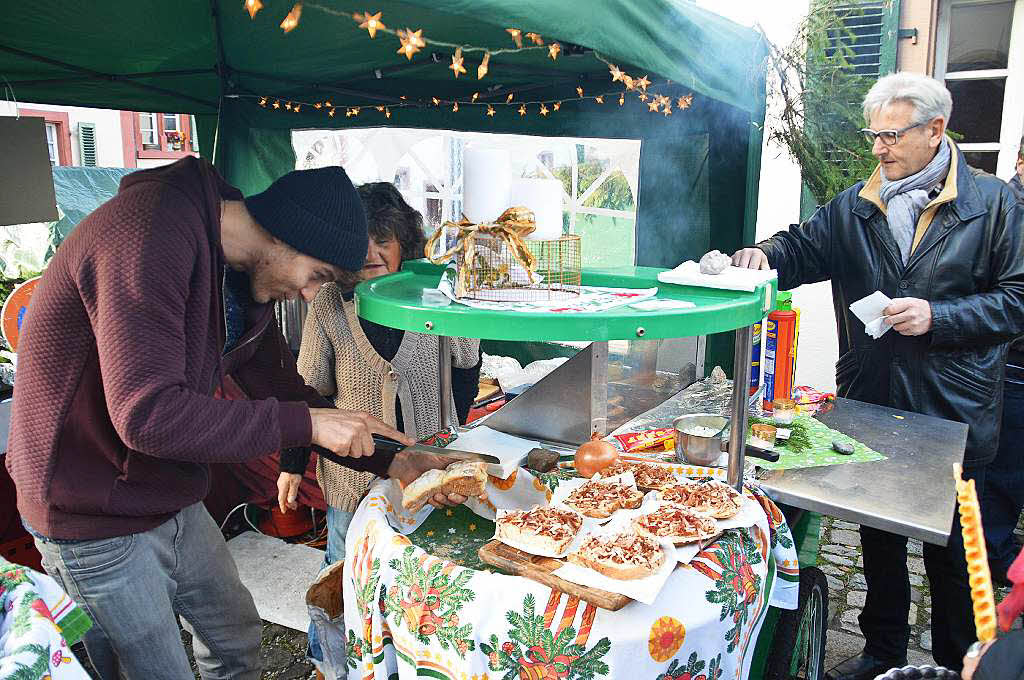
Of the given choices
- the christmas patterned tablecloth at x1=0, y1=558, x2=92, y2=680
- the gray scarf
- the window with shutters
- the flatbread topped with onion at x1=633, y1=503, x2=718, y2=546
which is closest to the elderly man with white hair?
the gray scarf

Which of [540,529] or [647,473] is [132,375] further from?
[647,473]

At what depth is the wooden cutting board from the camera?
55.9 inches

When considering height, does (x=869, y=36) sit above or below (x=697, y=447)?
above

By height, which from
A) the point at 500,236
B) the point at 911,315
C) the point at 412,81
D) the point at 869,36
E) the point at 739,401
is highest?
the point at 869,36

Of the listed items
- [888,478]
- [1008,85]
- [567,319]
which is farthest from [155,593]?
[1008,85]

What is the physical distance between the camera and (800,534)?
98.3 inches

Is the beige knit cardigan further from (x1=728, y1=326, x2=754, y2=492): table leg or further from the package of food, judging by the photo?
(x1=728, y1=326, x2=754, y2=492): table leg

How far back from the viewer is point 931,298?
112 inches

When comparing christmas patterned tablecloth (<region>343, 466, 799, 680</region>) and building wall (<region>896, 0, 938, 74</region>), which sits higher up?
building wall (<region>896, 0, 938, 74</region>)

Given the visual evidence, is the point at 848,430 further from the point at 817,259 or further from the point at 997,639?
the point at 997,639

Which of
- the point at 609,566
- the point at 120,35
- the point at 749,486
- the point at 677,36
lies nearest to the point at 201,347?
the point at 609,566

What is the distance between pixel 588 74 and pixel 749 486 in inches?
105

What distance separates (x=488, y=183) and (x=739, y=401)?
2.73 feet

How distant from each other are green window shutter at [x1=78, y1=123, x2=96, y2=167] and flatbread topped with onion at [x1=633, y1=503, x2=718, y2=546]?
1596 centimetres
